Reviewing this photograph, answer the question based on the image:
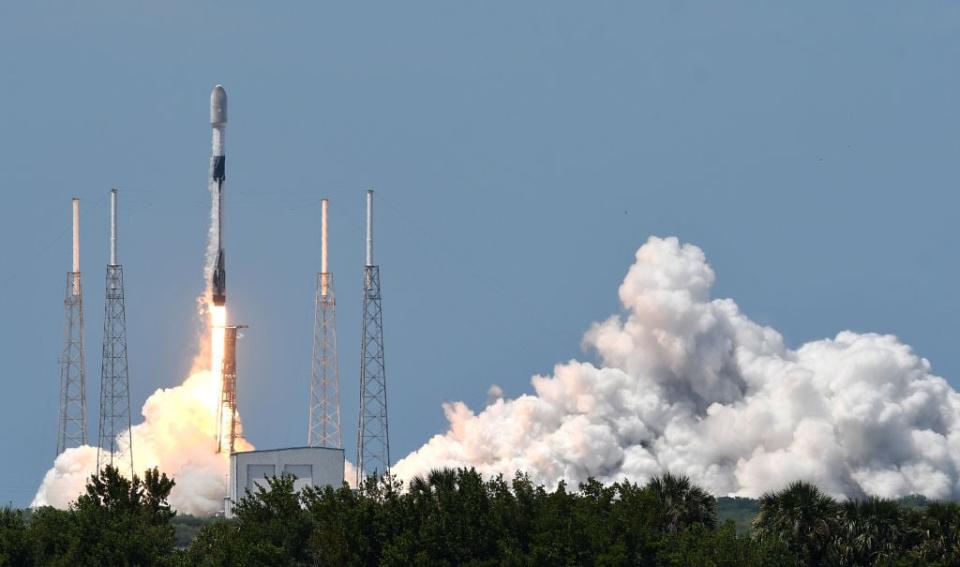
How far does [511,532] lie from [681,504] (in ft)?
25.4

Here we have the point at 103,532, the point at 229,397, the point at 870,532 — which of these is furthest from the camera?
the point at 229,397

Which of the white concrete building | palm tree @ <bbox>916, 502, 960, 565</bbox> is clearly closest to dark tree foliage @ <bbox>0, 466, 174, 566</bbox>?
palm tree @ <bbox>916, 502, 960, 565</bbox>

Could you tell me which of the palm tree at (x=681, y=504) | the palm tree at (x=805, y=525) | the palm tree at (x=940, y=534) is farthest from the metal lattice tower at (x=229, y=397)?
the palm tree at (x=940, y=534)

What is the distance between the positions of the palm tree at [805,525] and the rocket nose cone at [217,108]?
68673 millimetres

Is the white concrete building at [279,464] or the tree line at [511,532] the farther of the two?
the white concrete building at [279,464]

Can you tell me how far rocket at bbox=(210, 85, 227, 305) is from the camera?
14912 cm

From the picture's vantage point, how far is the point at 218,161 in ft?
490

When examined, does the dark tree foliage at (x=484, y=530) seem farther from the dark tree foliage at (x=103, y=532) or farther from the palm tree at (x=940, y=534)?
the palm tree at (x=940, y=534)

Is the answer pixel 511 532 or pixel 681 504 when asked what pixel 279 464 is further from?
pixel 681 504

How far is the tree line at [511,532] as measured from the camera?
88.8m

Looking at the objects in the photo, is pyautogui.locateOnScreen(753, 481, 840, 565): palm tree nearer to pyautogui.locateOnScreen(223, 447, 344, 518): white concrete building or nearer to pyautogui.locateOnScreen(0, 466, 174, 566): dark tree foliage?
pyautogui.locateOnScreen(0, 466, 174, 566): dark tree foliage

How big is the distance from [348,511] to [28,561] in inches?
723

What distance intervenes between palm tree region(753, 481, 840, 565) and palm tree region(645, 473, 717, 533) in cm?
505

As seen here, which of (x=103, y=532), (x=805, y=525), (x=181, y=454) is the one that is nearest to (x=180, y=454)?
(x=181, y=454)
